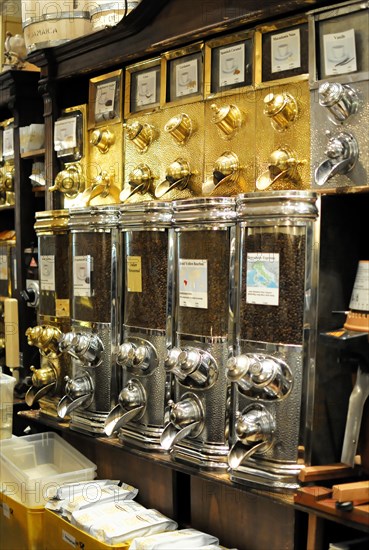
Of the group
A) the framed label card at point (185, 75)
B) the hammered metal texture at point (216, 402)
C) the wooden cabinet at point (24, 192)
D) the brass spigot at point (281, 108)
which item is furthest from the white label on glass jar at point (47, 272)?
the brass spigot at point (281, 108)

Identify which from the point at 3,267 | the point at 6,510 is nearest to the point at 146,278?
the point at 6,510

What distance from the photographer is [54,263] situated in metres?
3.27

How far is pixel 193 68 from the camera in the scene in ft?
9.21

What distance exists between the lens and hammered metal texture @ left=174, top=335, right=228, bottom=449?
2.42 m

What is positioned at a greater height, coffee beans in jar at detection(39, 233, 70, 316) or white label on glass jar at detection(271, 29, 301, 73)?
white label on glass jar at detection(271, 29, 301, 73)

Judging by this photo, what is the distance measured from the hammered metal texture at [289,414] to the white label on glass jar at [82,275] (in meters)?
0.96

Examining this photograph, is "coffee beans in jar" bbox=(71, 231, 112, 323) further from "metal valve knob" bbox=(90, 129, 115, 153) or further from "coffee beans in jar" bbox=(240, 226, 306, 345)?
"coffee beans in jar" bbox=(240, 226, 306, 345)

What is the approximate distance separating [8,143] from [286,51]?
197 cm

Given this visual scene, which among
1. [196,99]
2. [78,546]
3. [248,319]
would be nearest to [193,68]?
[196,99]

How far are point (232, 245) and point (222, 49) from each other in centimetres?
75

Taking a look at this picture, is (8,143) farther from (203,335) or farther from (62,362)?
(203,335)

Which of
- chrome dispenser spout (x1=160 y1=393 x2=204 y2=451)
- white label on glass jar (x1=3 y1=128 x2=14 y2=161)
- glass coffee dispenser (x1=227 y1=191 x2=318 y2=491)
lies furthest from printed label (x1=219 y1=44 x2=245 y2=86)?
white label on glass jar (x1=3 y1=128 x2=14 y2=161)

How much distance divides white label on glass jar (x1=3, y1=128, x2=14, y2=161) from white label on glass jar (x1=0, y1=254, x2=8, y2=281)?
1.70 ft

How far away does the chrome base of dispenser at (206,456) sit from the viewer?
95.3 inches
